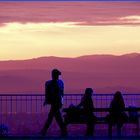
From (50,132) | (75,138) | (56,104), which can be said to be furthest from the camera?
(50,132)

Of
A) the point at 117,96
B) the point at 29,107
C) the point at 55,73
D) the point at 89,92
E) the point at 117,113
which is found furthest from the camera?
the point at 29,107

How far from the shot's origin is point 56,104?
25094mm

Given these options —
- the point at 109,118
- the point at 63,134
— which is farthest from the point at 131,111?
the point at 63,134

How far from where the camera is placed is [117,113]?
83.0 feet

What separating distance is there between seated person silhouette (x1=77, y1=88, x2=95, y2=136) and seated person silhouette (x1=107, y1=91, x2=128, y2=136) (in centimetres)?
58

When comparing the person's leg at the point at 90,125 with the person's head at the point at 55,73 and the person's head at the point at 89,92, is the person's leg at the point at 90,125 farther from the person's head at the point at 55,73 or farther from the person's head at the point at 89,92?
the person's head at the point at 55,73

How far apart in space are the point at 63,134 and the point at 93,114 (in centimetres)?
147

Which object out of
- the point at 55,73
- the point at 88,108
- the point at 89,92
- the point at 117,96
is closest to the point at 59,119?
the point at 88,108

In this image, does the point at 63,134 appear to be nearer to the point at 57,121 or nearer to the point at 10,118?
the point at 57,121

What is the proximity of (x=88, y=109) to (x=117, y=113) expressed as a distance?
0.97m

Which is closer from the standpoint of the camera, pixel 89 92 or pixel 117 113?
pixel 89 92

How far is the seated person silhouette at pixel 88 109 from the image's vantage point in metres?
25.2

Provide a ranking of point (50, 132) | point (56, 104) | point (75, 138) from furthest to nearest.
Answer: point (50, 132), point (56, 104), point (75, 138)

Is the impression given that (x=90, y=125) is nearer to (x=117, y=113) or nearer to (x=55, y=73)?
(x=117, y=113)
